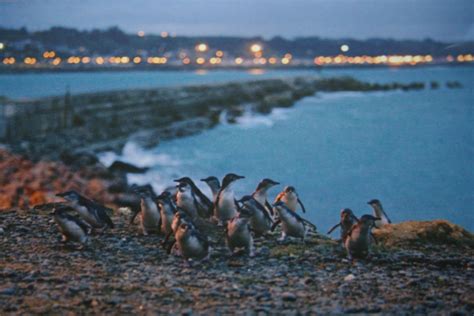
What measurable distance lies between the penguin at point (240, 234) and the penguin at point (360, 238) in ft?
3.64

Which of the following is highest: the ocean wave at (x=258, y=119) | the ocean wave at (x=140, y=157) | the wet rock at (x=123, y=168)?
the wet rock at (x=123, y=168)

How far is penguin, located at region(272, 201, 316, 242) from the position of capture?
315 inches

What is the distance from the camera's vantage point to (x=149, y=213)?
330 inches

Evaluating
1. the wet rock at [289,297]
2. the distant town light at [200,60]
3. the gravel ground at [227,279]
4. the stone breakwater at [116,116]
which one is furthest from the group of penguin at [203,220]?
the distant town light at [200,60]

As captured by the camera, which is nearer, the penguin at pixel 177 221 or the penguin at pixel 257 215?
the penguin at pixel 177 221

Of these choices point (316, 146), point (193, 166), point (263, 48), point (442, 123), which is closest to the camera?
point (193, 166)

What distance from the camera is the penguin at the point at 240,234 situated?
23.7 ft

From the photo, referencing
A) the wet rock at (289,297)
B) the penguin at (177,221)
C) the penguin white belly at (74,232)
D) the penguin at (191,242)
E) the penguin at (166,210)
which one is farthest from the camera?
the penguin at (166,210)

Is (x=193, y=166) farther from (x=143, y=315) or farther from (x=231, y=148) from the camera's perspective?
(x=143, y=315)

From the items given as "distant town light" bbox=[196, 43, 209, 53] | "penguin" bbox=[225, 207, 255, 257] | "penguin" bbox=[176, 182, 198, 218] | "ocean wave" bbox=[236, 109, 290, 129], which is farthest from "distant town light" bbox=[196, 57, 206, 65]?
"penguin" bbox=[225, 207, 255, 257]

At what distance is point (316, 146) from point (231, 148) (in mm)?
5269

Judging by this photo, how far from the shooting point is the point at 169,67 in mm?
119625

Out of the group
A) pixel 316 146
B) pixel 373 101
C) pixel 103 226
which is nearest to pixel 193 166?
pixel 316 146

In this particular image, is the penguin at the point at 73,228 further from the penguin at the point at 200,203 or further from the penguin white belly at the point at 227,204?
the penguin white belly at the point at 227,204
